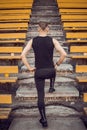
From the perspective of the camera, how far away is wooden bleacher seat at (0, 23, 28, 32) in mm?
6889

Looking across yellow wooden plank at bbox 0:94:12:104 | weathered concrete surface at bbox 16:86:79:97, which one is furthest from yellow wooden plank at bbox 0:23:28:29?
yellow wooden plank at bbox 0:94:12:104

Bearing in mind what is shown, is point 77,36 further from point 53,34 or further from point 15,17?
point 15,17

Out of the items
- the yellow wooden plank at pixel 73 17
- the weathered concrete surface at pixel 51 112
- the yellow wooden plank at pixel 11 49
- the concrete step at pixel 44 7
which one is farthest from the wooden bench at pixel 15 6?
Answer: the weathered concrete surface at pixel 51 112

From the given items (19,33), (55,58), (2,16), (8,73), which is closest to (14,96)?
(8,73)

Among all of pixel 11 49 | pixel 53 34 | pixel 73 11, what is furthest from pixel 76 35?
pixel 73 11

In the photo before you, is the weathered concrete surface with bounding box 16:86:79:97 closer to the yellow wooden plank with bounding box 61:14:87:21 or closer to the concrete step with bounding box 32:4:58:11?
the yellow wooden plank with bounding box 61:14:87:21

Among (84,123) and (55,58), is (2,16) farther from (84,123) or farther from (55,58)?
(84,123)

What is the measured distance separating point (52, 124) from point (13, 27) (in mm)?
3769

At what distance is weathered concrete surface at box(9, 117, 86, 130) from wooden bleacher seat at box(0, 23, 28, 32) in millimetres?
3183

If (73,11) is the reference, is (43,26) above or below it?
above

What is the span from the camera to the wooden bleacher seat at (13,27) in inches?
271

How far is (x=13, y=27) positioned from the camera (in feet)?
23.5

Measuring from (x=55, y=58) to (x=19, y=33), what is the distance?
135cm

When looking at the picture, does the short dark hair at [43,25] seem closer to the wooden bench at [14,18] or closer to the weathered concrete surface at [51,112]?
the weathered concrete surface at [51,112]
